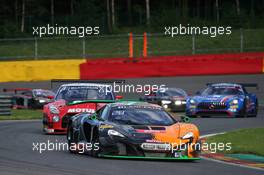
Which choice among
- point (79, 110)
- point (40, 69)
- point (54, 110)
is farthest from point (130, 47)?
point (79, 110)

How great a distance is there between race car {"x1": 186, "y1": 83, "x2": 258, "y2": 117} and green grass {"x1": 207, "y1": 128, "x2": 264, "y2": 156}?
19.2 feet

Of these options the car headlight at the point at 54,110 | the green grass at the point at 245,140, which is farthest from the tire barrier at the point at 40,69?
the car headlight at the point at 54,110

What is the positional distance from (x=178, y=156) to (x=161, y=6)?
1520 inches

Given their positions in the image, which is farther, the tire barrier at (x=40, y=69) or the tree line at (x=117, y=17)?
the tree line at (x=117, y=17)

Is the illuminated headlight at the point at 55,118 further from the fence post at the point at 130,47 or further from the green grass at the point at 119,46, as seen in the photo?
the fence post at the point at 130,47

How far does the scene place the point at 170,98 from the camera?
111 feet

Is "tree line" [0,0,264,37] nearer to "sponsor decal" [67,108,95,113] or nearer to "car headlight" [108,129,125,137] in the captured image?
"sponsor decal" [67,108,95,113]

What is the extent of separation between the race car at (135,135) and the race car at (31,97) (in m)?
19.5

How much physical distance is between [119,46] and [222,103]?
11.5 m

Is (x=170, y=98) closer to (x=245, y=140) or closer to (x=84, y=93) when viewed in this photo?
(x=84, y=93)

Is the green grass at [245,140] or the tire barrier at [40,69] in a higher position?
the tire barrier at [40,69]

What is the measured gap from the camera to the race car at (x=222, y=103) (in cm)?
2689

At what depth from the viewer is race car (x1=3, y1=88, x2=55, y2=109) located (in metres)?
35.1

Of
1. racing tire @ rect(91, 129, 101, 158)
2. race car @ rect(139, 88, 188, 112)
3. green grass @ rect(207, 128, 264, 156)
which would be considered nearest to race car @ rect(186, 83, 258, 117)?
race car @ rect(139, 88, 188, 112)
